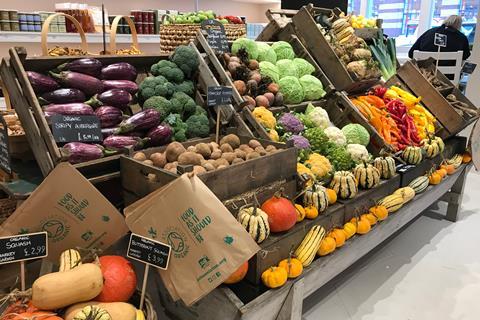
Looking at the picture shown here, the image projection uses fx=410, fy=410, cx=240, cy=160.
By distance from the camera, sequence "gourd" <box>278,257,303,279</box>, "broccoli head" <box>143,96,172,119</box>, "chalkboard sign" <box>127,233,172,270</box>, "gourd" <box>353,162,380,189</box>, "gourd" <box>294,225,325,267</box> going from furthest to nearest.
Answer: "gourd" <box>353,162,380,189</box> < "broccoli head" <box>143,96,172,119</box> < "gourd" <box>294,225,325,267</box> < "gourd" <box>278,257,303,279</box> < "chalkboard sign" <box>127,233,172,270</box>

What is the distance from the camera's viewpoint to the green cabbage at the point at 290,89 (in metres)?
2.88

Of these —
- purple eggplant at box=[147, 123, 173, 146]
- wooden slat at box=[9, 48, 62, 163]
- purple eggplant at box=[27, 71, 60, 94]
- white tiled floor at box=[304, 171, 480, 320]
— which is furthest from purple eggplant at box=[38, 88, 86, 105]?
white tiled floor at box=[304, 171, 480, 320]

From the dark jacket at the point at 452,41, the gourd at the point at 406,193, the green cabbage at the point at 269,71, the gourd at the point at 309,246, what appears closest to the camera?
the gourd at the point at 309,246

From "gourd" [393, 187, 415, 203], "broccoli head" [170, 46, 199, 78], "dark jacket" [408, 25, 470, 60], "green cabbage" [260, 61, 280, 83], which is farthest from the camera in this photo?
"dark jacket" [408, 25, 470, 60]

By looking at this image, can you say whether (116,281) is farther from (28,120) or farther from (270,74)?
(270,74)

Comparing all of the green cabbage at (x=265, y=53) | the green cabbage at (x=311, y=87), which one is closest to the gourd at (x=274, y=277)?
the green cabbage at (x=311, y=87)

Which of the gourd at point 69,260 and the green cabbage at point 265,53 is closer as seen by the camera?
the gourd at point 69,260

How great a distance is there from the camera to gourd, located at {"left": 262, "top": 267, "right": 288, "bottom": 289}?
1634mm

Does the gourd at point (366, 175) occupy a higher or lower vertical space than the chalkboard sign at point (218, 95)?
lower

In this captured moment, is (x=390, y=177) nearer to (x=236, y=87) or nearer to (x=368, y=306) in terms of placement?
(x=368, y=306)

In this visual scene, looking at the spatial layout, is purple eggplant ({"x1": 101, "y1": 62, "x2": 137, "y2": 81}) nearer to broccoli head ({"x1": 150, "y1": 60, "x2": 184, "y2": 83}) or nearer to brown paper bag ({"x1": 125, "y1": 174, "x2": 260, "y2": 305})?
broccoli head ({"x1": 150, "y1": 60, "x2": 184, "y2": 83})

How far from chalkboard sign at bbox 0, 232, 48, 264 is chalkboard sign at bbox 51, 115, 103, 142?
0.56 meters

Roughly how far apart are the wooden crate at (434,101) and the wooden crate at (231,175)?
2.33 m

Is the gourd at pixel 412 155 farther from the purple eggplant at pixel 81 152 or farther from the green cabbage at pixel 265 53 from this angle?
the purple eggplant at pixel 81 152
